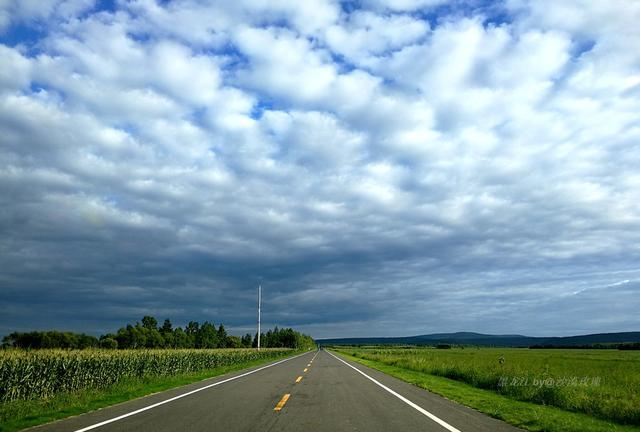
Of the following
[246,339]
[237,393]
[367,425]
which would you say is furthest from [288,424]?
[246,339]

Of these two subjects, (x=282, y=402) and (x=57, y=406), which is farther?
(x=57, y=406)

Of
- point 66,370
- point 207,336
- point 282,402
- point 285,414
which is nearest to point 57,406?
point 66,370

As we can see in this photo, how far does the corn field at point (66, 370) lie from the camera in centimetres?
1512

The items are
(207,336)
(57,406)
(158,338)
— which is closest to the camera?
(57,406)

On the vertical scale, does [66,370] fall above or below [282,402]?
above

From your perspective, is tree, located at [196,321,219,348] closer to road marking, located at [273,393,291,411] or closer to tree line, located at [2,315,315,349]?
tree line, located at [2,315,315,349]

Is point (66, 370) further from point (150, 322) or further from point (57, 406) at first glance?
point (150, 322)

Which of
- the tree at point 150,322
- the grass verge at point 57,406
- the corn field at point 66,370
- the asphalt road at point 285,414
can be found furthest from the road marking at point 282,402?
the tree at point 150,322

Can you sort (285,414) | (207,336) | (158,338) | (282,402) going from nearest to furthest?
(285,414), (282,402), (158,338), (207,336)

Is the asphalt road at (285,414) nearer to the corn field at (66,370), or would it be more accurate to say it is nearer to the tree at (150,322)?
the corn field at (66,370)

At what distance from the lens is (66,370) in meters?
17.9

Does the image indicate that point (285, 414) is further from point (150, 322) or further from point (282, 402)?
point (150, 322)

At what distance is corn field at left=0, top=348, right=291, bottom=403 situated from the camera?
1512cm

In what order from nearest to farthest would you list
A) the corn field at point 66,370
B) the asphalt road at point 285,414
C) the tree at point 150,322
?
1. the asphalt road at point 285,414
2. the corn field at point 66,370
3. the tree at point 150,322
